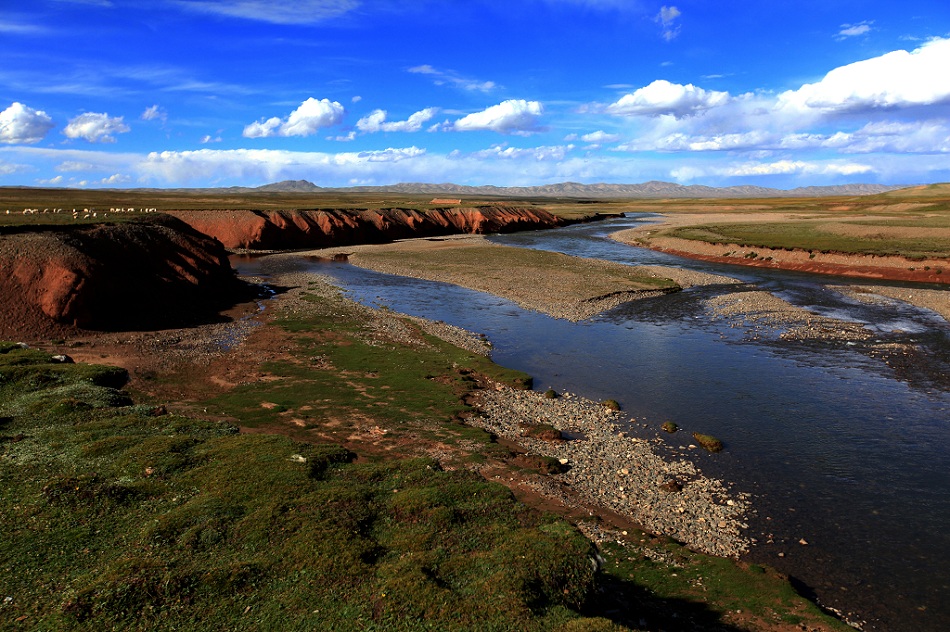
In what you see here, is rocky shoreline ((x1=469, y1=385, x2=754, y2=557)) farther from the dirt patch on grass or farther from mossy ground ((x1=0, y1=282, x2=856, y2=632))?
the dirt patch on grass

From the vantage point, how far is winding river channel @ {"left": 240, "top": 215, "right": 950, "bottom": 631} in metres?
15.4

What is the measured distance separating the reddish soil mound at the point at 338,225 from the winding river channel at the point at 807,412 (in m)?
53.4

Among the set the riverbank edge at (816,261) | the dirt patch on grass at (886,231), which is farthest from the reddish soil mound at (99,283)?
the dirt patch on grass at (886,231)

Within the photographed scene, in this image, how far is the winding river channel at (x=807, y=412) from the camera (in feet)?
50.5

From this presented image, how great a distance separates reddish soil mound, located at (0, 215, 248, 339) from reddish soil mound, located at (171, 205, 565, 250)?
4690cm

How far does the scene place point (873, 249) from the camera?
7394cm

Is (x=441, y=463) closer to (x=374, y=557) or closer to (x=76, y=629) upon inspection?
(x=374, y=557)

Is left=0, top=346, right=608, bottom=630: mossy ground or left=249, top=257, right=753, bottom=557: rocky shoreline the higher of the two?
left=0, top=346, right=608, bottom=630: mossy ground

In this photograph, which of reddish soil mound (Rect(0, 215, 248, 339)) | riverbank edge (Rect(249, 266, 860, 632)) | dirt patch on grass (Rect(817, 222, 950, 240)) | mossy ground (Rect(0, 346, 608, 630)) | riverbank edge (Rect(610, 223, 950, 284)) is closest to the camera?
mossy ground (Rect(0, 346, 608, 630))

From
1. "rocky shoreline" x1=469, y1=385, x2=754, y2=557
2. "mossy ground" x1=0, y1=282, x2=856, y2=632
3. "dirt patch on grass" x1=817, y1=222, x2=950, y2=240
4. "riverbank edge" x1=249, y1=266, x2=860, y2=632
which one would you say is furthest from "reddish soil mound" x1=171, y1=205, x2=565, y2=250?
"rocky shoreline" x1=469, y1=385, x2=754, y2=557

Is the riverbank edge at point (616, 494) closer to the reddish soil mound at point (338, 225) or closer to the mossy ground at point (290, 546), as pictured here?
the mossy ground at point (290, 546)

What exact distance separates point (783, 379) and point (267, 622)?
3008 centimetres

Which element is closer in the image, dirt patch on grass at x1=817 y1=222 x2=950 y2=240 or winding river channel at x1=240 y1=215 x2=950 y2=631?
winding river channel at x1=240 y1=215 x2=950 y2=631

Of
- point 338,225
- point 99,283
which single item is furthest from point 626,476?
point 338,225
